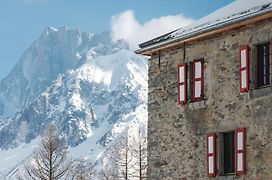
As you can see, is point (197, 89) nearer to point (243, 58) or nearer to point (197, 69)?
point (197, 69)

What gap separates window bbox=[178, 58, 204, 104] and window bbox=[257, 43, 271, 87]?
109 inches

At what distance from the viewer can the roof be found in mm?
24406

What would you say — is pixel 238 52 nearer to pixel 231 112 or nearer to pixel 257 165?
pixel 231 112

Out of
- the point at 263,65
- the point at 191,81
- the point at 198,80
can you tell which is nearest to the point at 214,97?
the point at 198,80

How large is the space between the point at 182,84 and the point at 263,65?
4030 mm

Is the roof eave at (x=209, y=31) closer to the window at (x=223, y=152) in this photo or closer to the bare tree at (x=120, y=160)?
the window at (x=223, y=152)

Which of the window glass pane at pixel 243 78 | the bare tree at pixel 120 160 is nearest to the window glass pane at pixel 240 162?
the window glass pane at pixel 243 78

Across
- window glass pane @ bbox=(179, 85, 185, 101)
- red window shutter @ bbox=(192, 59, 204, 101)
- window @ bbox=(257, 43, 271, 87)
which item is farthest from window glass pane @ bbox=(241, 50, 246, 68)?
window glass pane @ bbox=(179, 85, 185, 101)

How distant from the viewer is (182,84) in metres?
27.7

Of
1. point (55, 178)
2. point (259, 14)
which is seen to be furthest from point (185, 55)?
point (55, 178)

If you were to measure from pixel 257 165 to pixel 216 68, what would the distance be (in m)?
3.94

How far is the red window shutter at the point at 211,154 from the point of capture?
25.5m

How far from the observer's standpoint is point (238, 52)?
2514 cm

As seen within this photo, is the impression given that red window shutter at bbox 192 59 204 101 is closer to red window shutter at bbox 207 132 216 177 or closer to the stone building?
the stone building
